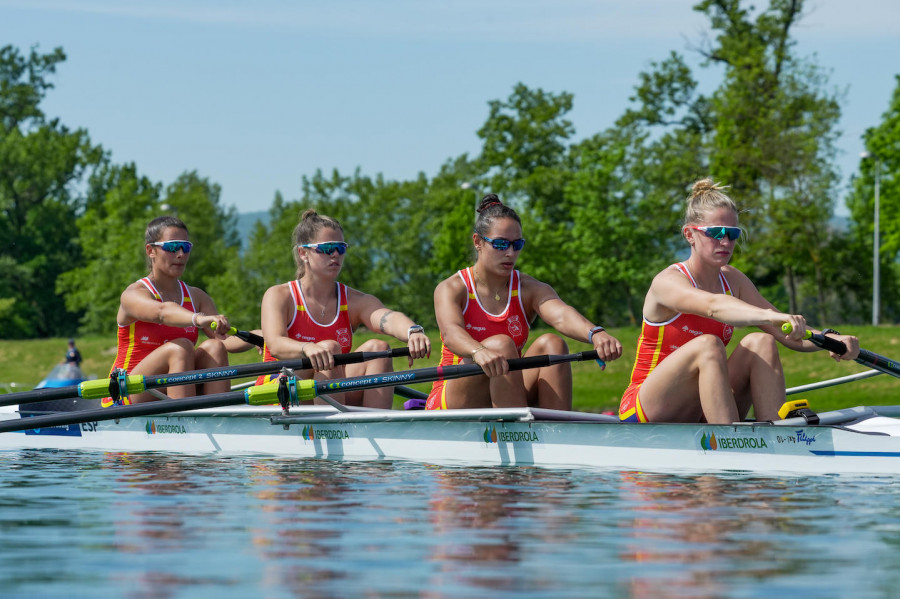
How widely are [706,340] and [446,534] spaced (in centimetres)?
264

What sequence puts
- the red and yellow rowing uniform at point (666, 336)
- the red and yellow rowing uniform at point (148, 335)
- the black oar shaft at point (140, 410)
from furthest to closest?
the red and yellow rowing uniform at point (148, 335) < the black oar shaft at point (140, 410) < the red and yellow rowing uniform at point (666, 336)

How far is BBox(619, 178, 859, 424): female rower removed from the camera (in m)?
8.01

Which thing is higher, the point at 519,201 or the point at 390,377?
the point at 519,201

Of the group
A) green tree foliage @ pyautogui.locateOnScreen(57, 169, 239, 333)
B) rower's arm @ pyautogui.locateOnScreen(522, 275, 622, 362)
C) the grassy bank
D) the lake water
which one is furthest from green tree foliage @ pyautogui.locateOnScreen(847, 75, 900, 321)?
the lake water

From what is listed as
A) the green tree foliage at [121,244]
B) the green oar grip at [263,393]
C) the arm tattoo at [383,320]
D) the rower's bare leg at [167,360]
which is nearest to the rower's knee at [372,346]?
the arm tattoo at [383,320]

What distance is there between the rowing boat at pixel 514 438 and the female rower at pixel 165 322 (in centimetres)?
42

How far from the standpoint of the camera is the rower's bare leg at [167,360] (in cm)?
1084

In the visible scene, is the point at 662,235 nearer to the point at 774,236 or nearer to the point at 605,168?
the point at 605,168

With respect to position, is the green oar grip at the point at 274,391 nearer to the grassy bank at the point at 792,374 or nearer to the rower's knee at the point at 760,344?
the rower's knee at the point at 760,344

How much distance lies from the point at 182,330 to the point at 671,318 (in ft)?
15.4

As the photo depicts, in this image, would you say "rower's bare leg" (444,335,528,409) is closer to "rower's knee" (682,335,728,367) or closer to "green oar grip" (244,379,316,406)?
"green oar grip" (244,379,316,406)

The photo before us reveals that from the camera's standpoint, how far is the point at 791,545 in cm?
563

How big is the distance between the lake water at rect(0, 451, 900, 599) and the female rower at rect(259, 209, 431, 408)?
5.27 ft

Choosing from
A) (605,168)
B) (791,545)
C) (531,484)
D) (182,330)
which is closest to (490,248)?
(531,484)
